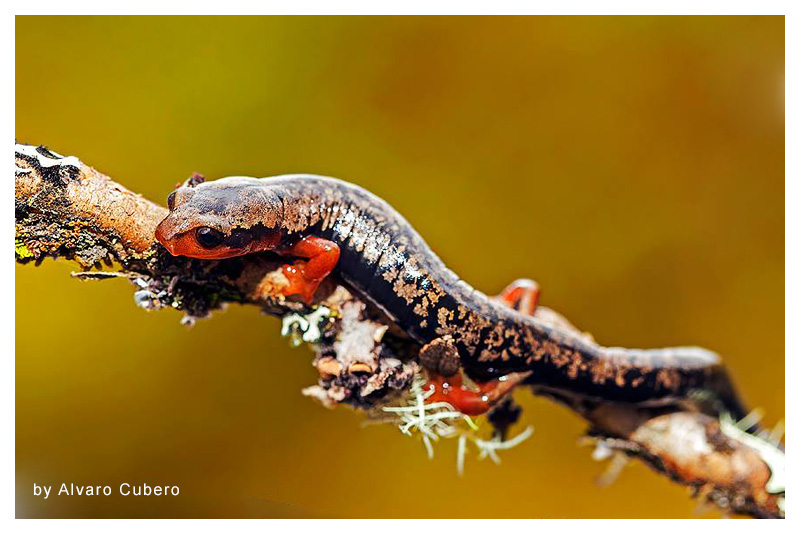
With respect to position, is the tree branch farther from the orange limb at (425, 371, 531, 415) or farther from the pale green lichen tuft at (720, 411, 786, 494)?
the pale green lichen tuft at (720, 411, 786, 494)

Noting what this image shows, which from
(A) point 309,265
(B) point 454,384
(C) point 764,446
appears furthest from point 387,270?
(C) point 764,446

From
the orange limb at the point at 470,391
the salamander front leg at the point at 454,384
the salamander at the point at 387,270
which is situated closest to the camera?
the salamander at the point at 387,270

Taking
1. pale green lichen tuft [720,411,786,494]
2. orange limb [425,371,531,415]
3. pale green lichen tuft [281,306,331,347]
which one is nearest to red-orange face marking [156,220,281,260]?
pale green lichen tuft [281,306,331,347]

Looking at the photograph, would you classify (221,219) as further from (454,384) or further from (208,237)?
(454,384)

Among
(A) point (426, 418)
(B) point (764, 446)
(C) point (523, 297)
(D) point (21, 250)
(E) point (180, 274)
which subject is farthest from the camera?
(B) point (764, 446)

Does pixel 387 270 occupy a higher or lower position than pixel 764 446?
higher

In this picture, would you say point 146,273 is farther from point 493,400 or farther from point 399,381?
point 493,400

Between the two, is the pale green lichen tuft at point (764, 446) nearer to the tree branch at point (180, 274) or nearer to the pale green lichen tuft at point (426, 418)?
the pale green lichen tuft at point (426, 418)

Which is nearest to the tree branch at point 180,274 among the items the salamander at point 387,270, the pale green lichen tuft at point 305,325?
the pale green lichen tuft at point 305,325
